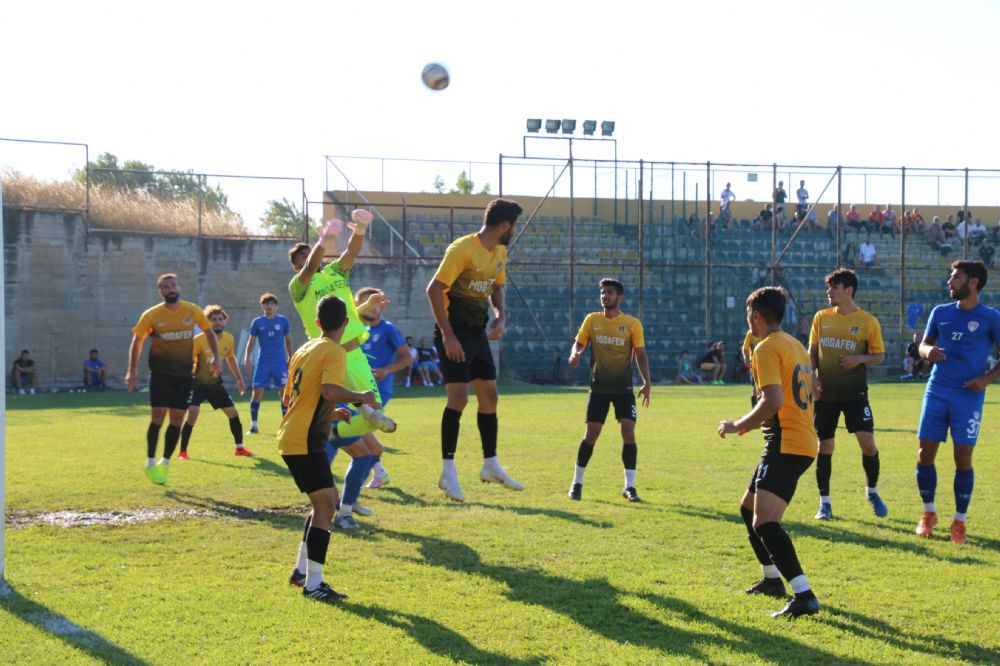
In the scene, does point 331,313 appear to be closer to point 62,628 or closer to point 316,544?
point 316,544

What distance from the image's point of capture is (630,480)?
10539mm

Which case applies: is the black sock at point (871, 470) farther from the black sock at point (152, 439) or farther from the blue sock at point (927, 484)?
the black sock at point (152, 439)

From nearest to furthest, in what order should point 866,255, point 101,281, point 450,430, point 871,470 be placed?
point 450,430, point 871,470, point 101,281, point 866,255

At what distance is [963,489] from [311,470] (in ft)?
17.7

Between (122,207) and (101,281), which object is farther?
(122,207)

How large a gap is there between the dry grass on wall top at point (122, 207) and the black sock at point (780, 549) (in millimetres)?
27633

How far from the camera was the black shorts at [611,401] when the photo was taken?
10.8 meters

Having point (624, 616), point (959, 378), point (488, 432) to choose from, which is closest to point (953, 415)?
point (959, 378)

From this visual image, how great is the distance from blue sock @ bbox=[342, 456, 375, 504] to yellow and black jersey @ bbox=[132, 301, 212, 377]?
355 centimetres

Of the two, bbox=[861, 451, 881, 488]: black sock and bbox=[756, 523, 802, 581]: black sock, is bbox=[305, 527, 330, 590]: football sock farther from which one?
bbox=[861, 451, 881, 488]: black sock

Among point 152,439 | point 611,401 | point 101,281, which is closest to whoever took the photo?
point 611,401

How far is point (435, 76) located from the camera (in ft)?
48.1

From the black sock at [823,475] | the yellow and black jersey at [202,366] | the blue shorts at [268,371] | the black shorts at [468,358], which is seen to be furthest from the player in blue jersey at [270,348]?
the black sock at [823,475]

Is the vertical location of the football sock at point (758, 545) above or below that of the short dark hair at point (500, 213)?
below
